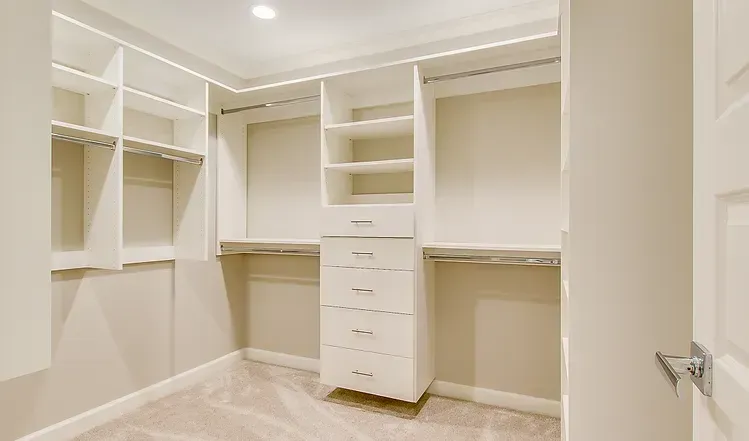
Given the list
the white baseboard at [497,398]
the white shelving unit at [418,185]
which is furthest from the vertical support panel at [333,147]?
the white baseboard at [497,398]

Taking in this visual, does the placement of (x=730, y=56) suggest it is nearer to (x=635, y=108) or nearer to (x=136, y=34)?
(x=635, y=108)

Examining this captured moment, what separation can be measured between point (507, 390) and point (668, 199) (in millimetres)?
1898

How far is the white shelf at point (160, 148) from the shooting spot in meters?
2.39

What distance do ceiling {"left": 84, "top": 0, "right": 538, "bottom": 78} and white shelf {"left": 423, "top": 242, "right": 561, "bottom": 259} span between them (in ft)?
4.73

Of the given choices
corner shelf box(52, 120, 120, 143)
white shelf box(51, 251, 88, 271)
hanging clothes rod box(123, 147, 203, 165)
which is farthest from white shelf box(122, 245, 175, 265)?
corner shelf box(52, 120, 120, 143)

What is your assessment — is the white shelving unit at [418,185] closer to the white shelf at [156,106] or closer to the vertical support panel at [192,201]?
the vertical support panel at [192,201]

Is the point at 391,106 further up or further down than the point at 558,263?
further up

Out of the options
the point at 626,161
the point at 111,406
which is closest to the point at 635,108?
the point at 626,161

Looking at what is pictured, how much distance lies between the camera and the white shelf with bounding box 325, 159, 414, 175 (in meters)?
2.56

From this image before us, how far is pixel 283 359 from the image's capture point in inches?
133

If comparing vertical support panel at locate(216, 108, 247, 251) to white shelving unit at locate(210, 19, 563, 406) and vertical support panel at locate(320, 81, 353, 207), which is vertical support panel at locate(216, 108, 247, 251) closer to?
white shelving unit at locate(210, 19, 563, 406)

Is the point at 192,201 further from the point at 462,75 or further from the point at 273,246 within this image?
the point at 462,75

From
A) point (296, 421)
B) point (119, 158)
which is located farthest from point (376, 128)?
point (296, 421)

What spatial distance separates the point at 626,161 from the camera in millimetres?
1164
